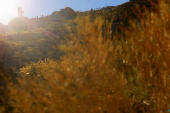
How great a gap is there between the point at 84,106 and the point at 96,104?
24cm

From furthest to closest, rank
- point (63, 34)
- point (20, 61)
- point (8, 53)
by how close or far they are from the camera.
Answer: point (63, 34) → point (8, 53) → point (20, 61)

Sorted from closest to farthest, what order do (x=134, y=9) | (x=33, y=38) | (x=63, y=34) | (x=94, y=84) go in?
(x=94, y=84)
(x=134, y=9)
(x=33, y=38)
(x=63, y=34)

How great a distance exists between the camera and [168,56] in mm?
2684

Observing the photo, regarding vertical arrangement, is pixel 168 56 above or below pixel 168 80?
above

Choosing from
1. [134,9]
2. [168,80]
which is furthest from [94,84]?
[134,9]

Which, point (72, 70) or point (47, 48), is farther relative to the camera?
point (47, 48)

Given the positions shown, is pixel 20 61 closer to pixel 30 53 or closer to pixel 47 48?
pixel 30 53

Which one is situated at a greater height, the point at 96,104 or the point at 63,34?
the point at 63,34


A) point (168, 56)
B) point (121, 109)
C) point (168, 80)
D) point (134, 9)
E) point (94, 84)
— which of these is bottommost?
point (121, 109)

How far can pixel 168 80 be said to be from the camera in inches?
106

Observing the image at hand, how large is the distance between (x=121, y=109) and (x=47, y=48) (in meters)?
8.69

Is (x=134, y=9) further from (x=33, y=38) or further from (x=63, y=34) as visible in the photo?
(x=33, y=38)

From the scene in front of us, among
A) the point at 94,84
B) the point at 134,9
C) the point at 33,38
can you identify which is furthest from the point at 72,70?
the point at 33,38

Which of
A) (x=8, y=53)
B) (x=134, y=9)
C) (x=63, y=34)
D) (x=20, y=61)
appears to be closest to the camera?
(x=134, y=9)
